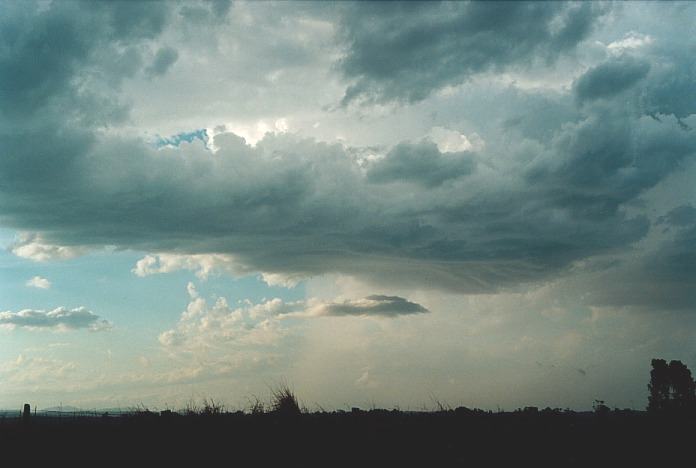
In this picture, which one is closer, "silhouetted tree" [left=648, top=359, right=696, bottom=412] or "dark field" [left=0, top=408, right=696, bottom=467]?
"dark field" [left=0, top=408, right=696, bottom=467]

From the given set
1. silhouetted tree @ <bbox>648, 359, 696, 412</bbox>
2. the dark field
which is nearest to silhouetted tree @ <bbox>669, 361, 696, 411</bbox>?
silhouetted tree @ <bbox>648, 359, 696, 412</bbox>

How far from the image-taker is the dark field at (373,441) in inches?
623

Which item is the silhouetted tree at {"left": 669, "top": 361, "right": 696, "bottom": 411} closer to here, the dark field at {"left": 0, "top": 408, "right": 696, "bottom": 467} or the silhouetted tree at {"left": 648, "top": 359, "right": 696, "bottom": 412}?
the silhouetted tree at {"left": 648, "top": 359, "right": 696, "bottom": 412}

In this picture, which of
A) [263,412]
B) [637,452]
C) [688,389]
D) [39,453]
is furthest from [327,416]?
[688,389]

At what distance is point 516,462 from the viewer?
596 inches

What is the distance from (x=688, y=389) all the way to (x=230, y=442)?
185 feet

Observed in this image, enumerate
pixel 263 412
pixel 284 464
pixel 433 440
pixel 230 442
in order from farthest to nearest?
pixel 263 412 → pixel 230 442 → pixel 433 440 → pixel 284 464

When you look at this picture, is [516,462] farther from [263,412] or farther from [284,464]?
[263,412]

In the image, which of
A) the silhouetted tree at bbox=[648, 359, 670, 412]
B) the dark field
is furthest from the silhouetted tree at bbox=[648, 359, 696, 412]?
the dark field

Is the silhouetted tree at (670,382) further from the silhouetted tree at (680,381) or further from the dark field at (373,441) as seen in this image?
the dark field at (373,441)

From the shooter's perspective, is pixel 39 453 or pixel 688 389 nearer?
pixel 39 453

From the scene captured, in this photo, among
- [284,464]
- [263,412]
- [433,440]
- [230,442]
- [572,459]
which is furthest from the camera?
[263,412]

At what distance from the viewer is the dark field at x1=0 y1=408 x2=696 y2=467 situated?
1581cm

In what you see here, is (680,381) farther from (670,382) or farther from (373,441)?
(373,441)
